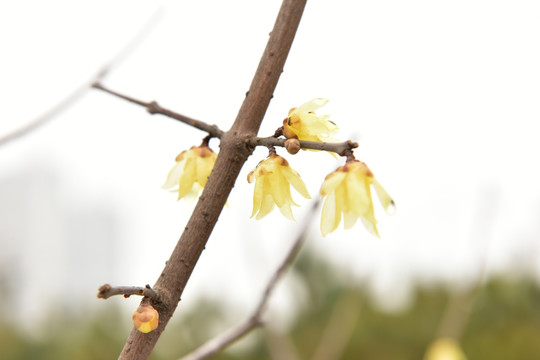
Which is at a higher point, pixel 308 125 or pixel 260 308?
pixel 308 125

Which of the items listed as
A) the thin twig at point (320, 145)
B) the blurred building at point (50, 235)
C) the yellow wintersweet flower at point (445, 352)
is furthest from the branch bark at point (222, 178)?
the blurred building at point (50, 235)

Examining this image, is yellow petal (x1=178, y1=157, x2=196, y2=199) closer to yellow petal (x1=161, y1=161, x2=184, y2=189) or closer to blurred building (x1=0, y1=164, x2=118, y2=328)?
yellow petal (x1=161, y1=161, x2=184, y2=189)

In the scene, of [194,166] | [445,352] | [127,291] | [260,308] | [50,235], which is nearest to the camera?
[127,291]

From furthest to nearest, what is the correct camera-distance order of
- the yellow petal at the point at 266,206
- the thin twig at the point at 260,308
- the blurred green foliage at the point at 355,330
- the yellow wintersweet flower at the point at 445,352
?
the blurred green foliage at the point at 355,330 → the yellow wintersweet flower at the point at 445,352 → the thin twig at the point at 260,308 → the yellow petal at the point at 266,206

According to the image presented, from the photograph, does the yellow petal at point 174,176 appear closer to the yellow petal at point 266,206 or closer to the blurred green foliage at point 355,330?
the yellow petal at point 266,206

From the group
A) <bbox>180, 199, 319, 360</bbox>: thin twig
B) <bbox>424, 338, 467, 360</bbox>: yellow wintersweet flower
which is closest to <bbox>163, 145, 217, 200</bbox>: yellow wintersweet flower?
<bbox>180, 199, 319, 360</bbox>: thin twig

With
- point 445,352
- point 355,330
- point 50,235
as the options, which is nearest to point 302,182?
point 445,352

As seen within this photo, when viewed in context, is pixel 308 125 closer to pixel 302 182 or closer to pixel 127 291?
pixel 302 182
